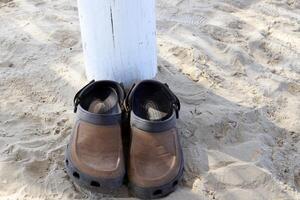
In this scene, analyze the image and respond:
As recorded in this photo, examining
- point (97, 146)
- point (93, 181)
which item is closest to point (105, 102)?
point (97, 146)

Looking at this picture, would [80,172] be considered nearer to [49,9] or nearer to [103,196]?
[103,196]

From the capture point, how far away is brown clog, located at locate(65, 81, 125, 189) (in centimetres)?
152

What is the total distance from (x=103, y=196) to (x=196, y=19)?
1341 millimetres

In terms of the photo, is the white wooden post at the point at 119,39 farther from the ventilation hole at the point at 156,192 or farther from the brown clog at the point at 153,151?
the ventilation hole at the point at 156,192

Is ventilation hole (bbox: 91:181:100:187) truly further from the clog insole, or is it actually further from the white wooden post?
the white wooden post

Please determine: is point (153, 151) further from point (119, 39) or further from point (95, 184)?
point (119, 39)

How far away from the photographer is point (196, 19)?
8.50 feet

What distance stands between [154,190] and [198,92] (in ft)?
2.07

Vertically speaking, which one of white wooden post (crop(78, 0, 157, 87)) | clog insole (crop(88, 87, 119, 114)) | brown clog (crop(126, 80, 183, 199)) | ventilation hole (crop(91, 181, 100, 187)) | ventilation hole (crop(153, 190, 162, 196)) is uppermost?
white wooden post (crop(78, 0, 157, 87))

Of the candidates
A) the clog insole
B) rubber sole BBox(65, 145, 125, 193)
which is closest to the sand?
rubber sole BBox(65, 145, 125, 193)

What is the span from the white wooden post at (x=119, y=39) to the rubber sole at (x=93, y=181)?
1.53ft

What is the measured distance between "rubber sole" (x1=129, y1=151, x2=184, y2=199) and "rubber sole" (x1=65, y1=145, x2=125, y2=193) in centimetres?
5

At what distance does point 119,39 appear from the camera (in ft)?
5.89

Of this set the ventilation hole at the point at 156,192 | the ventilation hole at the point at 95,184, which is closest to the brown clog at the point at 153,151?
the ventilation hole at the point at 156,192
